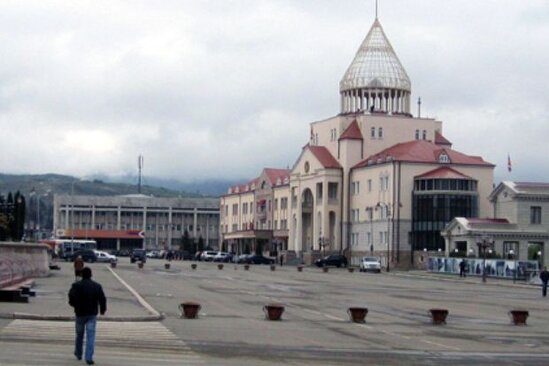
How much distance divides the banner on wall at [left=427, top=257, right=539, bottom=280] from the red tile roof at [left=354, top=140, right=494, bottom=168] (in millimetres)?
26374

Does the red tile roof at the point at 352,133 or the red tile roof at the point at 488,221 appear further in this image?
the red tile roof at the point at 352,133

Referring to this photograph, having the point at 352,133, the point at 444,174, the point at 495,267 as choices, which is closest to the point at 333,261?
the point at 444,174

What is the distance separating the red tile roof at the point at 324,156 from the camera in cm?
14250

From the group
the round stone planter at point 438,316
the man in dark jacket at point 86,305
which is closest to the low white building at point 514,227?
the round stone planter at point 438,316

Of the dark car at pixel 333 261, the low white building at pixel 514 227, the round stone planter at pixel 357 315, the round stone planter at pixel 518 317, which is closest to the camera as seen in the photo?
the round stone planter at pixel 357 315

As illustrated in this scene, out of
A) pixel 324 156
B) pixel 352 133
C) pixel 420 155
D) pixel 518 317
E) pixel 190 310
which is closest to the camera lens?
pixel 190 310

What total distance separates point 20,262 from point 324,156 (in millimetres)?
88284

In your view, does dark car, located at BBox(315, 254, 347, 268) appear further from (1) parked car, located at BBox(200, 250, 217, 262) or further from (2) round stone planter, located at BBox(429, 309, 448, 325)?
(2) round stone planter, located at BBox(429, 309, 448, 325)

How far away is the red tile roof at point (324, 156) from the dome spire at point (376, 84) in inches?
218

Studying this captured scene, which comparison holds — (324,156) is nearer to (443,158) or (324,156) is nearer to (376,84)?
(376,84)

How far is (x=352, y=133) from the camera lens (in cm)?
14138

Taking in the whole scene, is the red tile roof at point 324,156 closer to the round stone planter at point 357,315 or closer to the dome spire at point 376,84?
the dome spire at point 376,84

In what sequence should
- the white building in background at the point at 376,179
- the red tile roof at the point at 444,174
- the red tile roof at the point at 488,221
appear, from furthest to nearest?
1. the white building in background at the point at 376,179
2. the red tile roof at the point at 444,174
3. the red tile roof at the point at 488,221

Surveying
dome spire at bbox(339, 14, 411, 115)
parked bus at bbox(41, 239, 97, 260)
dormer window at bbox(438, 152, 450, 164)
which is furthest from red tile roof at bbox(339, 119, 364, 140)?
parked bus at bbox(41, 239, 97, 260)
